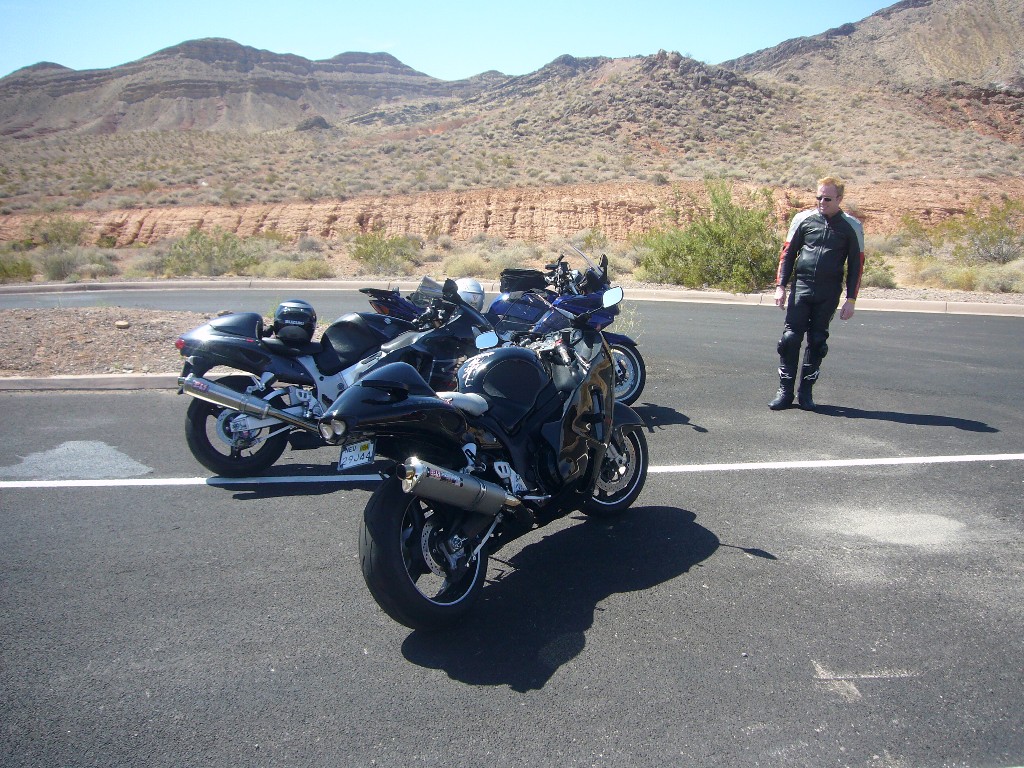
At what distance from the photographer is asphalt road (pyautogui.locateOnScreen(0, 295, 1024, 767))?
11.0 ft

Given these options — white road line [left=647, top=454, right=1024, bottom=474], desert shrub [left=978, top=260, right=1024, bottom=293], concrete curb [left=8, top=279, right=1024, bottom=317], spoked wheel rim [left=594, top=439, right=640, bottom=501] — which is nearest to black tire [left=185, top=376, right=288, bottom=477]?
spoked wheel rim [left=594, top=439, right=640, bottom=501]

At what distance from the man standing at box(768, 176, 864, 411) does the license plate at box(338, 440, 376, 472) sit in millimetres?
5511

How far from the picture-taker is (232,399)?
20.4ft

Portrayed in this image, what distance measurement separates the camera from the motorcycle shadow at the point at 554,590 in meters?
3.92

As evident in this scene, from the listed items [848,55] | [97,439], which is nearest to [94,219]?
[97,439]

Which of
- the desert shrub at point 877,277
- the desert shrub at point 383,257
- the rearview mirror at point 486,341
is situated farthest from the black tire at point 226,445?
the desert shrub at point 383,257

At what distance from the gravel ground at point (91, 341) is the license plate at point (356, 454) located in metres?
6.84

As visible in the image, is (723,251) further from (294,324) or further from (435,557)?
(435,557)

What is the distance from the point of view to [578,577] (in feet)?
15.6

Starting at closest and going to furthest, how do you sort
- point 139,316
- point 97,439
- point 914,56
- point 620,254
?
point 97,439, point 139,316, point 620,254, point 914,56

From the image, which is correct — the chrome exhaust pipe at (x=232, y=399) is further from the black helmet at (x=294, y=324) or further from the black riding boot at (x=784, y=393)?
the black riding boot at (x=784, y=393)

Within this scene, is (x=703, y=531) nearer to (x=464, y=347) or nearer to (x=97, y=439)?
(x=464, y=347)

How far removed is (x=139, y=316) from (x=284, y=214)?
32.7m

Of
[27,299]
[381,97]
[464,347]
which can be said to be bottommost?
[27,299]
